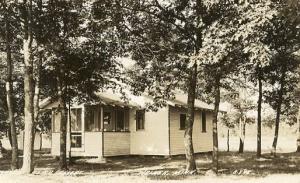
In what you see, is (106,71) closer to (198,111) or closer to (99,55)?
(99,55)

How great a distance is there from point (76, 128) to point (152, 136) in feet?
16.7

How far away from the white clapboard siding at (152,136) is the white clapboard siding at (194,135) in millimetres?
539

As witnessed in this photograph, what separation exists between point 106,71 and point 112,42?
2.00 metres

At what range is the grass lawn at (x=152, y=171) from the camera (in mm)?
19031

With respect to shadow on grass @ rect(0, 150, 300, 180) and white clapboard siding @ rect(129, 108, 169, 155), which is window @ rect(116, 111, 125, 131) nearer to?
white clapboard siding @ rect(129, 108, 169, 155)

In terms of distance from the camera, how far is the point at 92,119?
32625 millimetres

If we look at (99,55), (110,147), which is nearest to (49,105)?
(110,147)

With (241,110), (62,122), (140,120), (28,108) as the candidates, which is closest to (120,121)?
(140,120)

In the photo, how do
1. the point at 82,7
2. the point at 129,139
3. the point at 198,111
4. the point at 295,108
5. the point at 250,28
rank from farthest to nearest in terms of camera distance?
the point at 295,108 → the point at 198,111 → the point at 129,139 → the point at 82,7 → the point at 250,28

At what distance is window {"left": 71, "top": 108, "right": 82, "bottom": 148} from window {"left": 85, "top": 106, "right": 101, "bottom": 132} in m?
0.58

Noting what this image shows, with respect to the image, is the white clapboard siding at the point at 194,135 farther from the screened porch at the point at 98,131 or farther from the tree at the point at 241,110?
the screened porch at the point at 98,131

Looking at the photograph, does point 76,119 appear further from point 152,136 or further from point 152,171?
point 152,171

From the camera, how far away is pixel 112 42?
2369 centimetres

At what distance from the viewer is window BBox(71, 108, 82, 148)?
32.1 m
